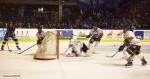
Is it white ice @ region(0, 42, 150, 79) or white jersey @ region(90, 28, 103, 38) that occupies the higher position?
white jersey @ region(90, 28, 103, 38)

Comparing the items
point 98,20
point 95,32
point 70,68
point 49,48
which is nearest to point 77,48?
point 49,48

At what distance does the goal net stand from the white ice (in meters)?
0.29

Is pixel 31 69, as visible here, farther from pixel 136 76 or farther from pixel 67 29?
pixel 67 29

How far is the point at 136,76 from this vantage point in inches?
351

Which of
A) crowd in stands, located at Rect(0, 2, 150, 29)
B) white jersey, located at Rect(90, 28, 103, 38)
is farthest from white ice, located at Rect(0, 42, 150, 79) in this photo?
crowd in stands, located at Rect(0, 2, 150, 29)

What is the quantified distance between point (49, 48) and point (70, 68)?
3.00 m

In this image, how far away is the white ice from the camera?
29.0 feet

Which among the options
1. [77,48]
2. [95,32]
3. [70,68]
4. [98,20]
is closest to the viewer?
[70,68]

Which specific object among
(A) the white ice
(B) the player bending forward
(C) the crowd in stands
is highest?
(C) the crowd in stands

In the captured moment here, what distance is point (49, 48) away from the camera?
12984 mm

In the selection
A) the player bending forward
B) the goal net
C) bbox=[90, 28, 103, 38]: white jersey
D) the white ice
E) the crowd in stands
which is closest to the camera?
the white ice

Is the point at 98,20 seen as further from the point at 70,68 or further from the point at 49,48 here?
the point at 70,68

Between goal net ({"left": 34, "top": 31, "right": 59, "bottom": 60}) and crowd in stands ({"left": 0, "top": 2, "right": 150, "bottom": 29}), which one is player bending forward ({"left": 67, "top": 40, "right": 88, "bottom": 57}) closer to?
goal net ({"left": 34, "top": 31, "right": 59, "bottom": 60})

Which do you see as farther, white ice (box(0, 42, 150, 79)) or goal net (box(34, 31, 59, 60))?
goal net (box(34, 31, 59, 60))
